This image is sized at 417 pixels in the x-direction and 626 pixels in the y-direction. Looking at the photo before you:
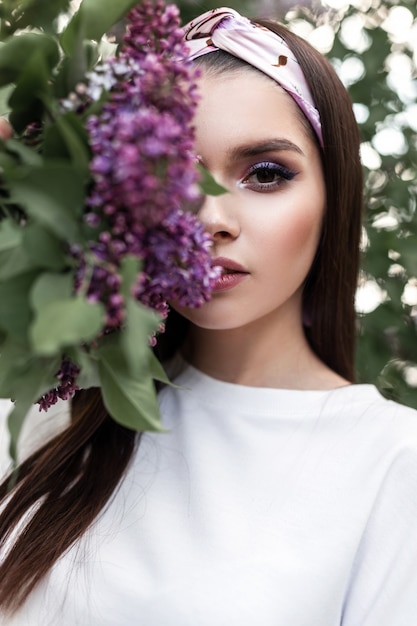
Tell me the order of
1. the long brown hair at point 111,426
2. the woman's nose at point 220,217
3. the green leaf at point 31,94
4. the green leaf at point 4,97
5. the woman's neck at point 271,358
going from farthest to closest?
the woman's neck at point 271,358 < the long brown hair at point 111,426 < the woman's nose at point 220,217 < the green leaf at point 4,97 < the green leaf at point 31,94

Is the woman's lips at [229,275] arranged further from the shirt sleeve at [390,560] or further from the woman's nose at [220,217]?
the shirt sleeve at [390,560]

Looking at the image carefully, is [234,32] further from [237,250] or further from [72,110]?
[72,110]

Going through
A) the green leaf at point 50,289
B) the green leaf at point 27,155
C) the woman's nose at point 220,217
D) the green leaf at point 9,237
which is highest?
the green leaf at point 27,155

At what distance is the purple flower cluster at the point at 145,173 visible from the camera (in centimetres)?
45

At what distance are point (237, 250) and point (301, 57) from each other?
28 cm

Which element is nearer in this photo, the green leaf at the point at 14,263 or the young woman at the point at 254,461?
the green leaf at the point at 14,263

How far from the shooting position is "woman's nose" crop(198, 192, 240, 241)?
85 centimetres

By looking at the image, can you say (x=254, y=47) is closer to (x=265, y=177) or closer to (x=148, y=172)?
(x=265, y=177)

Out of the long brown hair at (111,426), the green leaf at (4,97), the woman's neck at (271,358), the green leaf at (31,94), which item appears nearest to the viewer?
the green leaf at (31,94)

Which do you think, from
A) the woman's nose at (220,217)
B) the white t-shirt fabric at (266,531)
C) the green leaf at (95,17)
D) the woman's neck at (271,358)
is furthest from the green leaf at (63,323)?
the woman's neck at (271,358)

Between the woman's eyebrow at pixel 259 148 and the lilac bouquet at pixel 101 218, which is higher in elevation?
the lilac bouquet at pixel 101 218

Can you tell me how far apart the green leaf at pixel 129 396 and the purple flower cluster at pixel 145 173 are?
1.3 inches

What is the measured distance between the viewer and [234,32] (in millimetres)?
953

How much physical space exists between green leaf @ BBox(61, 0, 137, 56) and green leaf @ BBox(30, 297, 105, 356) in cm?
21
